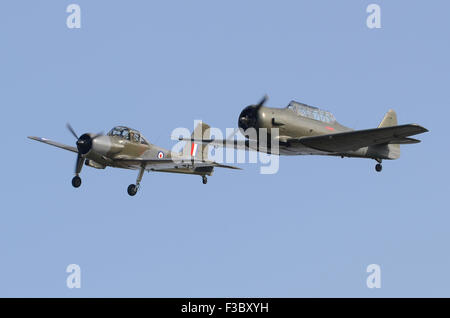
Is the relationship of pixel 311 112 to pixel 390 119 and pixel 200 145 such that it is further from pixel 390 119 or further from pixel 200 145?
pixel 200 145

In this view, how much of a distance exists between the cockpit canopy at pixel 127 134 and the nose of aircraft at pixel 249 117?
5938 millimetres

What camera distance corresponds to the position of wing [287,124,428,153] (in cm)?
3111

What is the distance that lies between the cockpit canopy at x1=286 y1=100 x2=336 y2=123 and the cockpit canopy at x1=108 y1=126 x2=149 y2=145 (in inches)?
287

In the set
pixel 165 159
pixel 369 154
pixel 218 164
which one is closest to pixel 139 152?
pixel 165 159

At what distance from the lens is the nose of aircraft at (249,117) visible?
3145 centimetres

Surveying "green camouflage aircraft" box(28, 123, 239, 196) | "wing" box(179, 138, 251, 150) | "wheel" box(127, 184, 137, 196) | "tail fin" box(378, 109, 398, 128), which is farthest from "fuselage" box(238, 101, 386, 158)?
"wheel" box(127, 184, 137, 196)

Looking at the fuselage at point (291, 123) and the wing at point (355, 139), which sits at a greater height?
the fuselage at point (291, 123)

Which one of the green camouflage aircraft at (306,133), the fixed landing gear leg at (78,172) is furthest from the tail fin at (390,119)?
the fixed landing gear leg at (78,172)

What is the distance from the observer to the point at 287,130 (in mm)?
32062

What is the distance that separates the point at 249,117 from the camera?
31.6 meters

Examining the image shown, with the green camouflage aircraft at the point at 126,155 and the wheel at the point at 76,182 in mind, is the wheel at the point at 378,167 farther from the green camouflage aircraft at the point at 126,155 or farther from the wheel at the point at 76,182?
the wheel at the point at 76,182

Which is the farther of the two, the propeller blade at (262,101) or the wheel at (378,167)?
the wheel at (378,167)

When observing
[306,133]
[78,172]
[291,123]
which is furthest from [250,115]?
[78,172]
